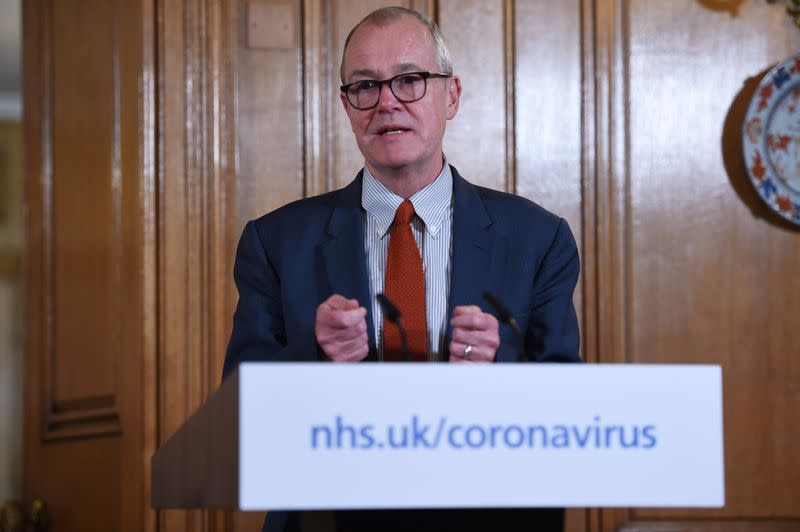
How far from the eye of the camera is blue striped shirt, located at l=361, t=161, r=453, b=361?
6.52 ft

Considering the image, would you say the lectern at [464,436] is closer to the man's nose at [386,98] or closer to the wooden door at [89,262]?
the man's nose at [386,98]

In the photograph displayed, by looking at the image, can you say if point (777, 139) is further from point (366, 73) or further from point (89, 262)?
point (89, 262)

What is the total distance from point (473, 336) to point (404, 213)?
1.77 feet

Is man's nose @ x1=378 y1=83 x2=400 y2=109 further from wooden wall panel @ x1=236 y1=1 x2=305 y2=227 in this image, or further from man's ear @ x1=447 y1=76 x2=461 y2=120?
wooden wall panel @ x1=236 y1=1 x2=305 y2=227

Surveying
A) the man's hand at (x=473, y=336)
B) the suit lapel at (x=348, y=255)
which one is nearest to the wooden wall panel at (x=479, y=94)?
the suit lapel at (x=348, y=255)

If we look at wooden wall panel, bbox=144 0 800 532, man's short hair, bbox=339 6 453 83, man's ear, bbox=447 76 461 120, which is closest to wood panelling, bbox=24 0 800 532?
wooden wall panel, bbox=144 0 800 532

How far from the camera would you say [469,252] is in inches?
80.1

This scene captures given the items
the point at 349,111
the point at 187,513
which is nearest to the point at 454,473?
the point at 349,111

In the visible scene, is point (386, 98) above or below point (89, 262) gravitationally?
above

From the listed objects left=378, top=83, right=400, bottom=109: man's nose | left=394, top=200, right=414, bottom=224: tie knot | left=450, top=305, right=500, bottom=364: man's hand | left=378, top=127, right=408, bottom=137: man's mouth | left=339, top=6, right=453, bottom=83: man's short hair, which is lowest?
left=450, top=305, right=500, bottom=364: man's hand

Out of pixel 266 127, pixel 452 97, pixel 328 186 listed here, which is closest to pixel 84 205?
pixel 266 127

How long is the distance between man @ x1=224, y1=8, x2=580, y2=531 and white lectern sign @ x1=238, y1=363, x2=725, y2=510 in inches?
23.0

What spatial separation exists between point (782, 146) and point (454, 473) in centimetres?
236

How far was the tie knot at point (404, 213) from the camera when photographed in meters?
2.08
